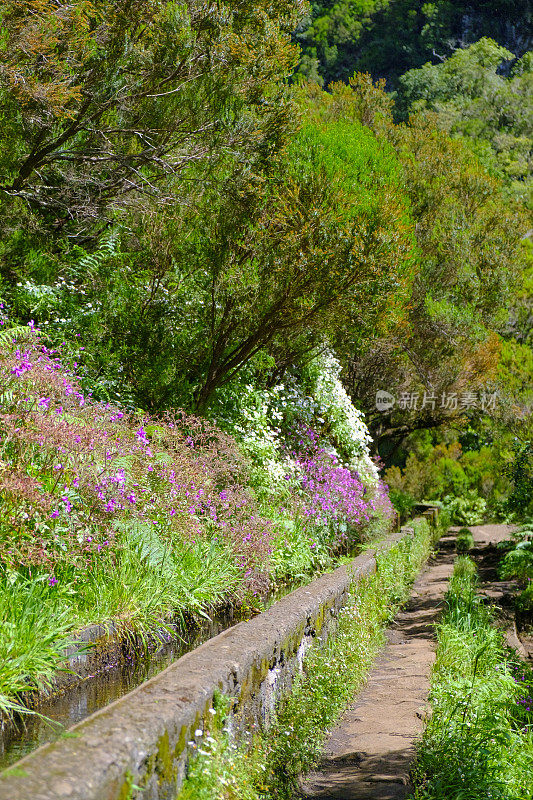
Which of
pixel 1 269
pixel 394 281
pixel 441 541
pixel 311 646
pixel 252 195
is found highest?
pixel 252 195

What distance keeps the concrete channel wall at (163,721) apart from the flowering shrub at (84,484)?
3.29 ft

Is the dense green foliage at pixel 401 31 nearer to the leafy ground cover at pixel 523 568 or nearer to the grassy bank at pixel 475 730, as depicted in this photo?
the leafy ground cover at pixel 523 568

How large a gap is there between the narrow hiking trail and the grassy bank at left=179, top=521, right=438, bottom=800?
10cm

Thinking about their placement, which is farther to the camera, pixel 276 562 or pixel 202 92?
pixel 202 92

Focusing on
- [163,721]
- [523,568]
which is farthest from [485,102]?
[163,721]

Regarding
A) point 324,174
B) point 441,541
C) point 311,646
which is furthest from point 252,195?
point 441,541

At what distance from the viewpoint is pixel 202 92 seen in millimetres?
7898

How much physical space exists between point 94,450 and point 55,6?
409 centimetres

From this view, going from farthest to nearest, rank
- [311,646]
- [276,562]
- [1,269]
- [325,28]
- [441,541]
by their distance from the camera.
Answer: [325,28]
[441,541]
[1,269]
[276,562]
[311,646]

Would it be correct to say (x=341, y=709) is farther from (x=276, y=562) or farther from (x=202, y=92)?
(x=202, y=92)

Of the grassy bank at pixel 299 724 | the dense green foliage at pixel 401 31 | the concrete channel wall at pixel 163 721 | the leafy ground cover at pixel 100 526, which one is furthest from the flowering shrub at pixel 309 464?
the dense green foliage at pixel 401 31

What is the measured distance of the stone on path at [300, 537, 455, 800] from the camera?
369cm

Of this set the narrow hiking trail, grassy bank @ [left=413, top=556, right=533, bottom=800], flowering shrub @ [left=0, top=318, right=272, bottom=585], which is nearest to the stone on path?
the narrow hiking trail

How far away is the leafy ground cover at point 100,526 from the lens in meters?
3.74
